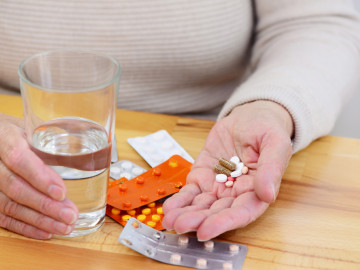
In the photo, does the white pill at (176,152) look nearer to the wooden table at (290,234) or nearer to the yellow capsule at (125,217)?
the wooden table at (290,234)

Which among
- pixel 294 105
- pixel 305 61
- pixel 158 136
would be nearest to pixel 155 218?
pixel 158 136

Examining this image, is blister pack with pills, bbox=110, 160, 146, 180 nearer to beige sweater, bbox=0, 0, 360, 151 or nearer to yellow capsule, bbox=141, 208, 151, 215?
yellow capsule, bbox=141, 208, 151, 215

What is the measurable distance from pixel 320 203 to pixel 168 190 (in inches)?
8.4

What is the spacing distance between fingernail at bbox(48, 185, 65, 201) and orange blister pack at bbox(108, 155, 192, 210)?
0.33 ft

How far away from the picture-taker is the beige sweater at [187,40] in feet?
3.16

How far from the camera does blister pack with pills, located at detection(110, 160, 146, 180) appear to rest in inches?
28.9

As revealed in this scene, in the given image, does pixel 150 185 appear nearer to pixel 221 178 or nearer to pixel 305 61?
pixel 221 178

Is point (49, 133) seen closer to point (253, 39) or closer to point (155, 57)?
point (155, 57)

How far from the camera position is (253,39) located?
1213 mm

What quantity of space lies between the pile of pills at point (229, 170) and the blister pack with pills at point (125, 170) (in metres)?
0.12

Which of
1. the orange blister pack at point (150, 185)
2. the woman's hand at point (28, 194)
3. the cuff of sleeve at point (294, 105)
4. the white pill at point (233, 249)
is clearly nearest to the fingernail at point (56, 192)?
the woman's hand at point (28, 194)

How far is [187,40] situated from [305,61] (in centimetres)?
24

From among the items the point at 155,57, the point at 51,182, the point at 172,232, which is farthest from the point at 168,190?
the point at 155,57

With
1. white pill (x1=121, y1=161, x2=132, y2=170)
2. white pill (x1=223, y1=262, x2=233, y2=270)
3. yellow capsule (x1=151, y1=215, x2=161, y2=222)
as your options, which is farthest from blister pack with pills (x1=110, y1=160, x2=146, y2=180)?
white pill (x1=223, y1=262, x2=233, y2=270)
